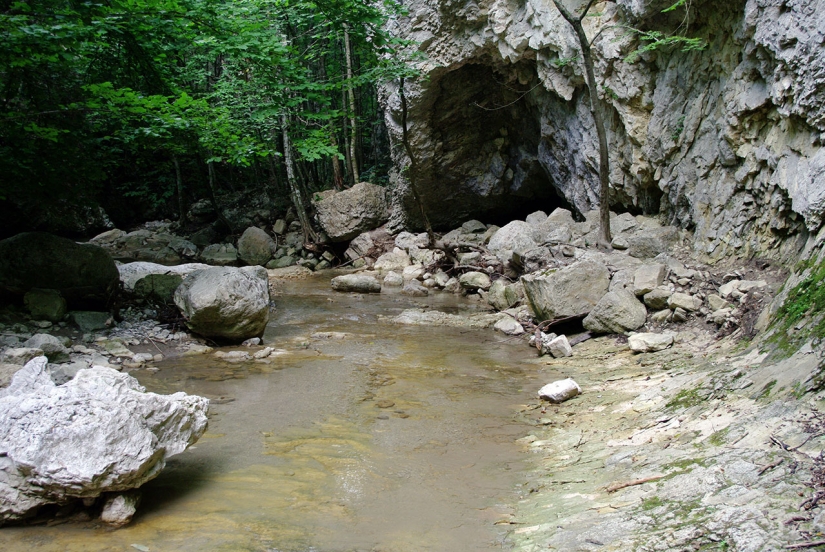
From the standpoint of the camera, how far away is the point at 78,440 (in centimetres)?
308

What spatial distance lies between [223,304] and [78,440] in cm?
414

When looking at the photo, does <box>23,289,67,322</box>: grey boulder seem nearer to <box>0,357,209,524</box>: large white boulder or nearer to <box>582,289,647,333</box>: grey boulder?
A: <box>0,357,209,524</box>: large white boulder

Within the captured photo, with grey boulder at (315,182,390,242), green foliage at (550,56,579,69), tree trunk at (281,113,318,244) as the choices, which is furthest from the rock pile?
tree trunk at (281,113,318,244)

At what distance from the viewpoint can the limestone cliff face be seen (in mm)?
5855

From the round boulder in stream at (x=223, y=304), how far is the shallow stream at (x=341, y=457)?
0.52 m

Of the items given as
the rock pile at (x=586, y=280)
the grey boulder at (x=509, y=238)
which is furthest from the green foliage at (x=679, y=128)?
the grey boulder at (x=509, y=238)

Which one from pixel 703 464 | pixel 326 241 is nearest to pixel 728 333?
pixel 703 464

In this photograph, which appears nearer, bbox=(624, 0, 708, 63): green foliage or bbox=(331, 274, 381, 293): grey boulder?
bbox=(624, 0, 708, 63): green foliage

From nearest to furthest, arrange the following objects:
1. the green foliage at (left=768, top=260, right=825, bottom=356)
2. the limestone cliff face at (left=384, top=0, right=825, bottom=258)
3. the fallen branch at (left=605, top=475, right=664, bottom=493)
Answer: the fallen branch at (left=605, top=475, right=664, bottom=493)
the green foliage at (left=768, top=260, right=825, bottom=356)
the limestone cliff face at (left=384, top=0, right=825, bottom=258)

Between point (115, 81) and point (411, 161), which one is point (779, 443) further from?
point (411, 161)

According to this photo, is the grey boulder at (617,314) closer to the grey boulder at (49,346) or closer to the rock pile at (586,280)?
the rock pile at (586,280)

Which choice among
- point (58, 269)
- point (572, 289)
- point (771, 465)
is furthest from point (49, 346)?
point (771, 465)

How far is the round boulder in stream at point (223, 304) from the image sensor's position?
7125mm

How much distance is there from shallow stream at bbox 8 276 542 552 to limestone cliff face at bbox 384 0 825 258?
340 centimetres
